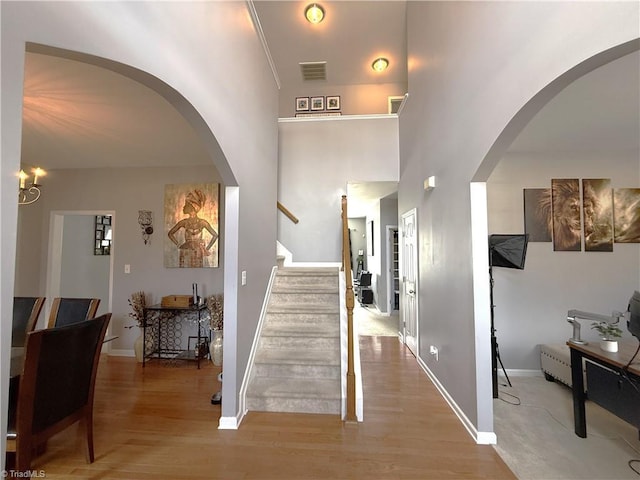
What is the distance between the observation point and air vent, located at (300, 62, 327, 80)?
5922 millimetres

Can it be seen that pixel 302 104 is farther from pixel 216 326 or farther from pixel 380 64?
pixel 216 326

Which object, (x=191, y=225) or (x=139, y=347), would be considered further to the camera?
(x=191, y=225)

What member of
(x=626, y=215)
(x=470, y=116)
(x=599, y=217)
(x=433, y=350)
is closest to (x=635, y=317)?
(x=433, y=350)

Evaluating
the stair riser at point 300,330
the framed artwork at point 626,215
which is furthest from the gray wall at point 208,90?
the framed artwork at point 626,215

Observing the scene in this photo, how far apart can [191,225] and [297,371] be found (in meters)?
2.69

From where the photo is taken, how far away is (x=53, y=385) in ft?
5.53

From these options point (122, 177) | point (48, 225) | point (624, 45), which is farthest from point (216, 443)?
point (48, 225)

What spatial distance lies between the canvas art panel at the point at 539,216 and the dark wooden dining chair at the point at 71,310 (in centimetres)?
477

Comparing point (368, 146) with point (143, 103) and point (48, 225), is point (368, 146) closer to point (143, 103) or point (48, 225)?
point (143, 103)

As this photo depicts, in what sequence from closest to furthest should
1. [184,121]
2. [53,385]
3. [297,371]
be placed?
[53,385] < [297,371] < [184,121]

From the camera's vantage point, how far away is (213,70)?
2.23 m

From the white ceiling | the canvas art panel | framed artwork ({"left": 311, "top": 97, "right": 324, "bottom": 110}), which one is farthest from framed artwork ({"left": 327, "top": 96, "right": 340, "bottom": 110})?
the canvas art panel

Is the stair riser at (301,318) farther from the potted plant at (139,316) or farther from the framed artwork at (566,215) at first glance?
the framed artwork at (566,215)

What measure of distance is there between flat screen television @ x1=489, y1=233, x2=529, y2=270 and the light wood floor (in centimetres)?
156
